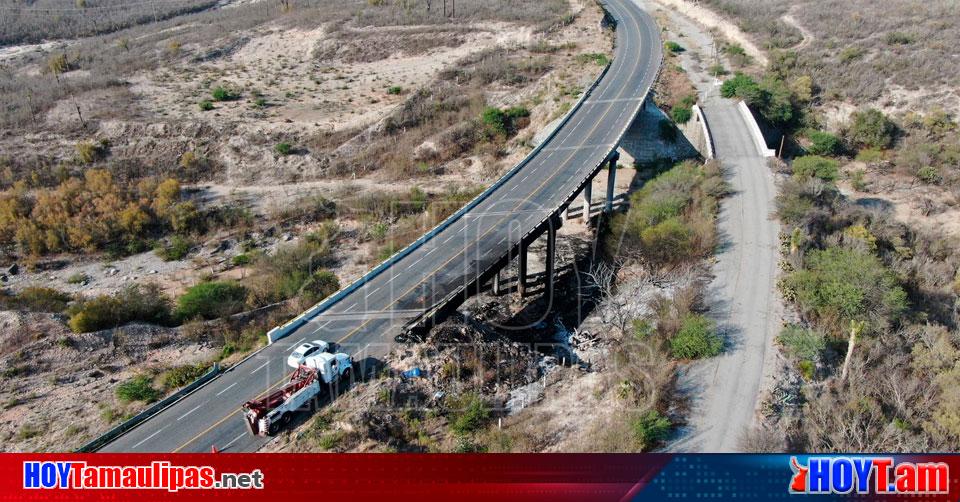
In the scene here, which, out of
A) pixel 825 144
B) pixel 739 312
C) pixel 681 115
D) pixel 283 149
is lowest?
pixel 739 312

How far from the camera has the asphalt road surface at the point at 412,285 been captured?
26.7m

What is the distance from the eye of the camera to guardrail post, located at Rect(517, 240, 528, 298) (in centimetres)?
4186

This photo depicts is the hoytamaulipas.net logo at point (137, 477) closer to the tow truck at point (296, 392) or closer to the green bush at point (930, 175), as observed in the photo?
the tow truck at point (296, 392)

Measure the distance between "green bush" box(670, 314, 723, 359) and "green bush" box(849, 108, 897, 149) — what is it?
147ft

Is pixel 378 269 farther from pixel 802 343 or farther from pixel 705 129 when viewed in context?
pixel 705 129

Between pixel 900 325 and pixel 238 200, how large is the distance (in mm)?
57207

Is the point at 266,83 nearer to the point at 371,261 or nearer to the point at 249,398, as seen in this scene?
the point at 371,261

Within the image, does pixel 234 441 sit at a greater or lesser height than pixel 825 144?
lesser

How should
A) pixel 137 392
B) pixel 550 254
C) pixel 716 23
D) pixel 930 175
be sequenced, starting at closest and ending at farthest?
pixel 137 392 < pixel 550 254 < pixel 930 175 < pixel 716 23

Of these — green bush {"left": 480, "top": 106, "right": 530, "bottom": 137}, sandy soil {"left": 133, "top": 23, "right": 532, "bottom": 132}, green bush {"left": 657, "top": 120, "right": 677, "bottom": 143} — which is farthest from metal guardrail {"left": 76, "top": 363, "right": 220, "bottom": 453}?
green bush {"left": 657, "top": 120, "right": 677, "bottom": 143}

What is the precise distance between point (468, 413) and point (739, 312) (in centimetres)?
1725

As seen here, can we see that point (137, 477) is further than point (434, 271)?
No

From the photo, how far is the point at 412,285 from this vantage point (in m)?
36.7

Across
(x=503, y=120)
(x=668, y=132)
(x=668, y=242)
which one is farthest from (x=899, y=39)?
(x=668, y=242)
